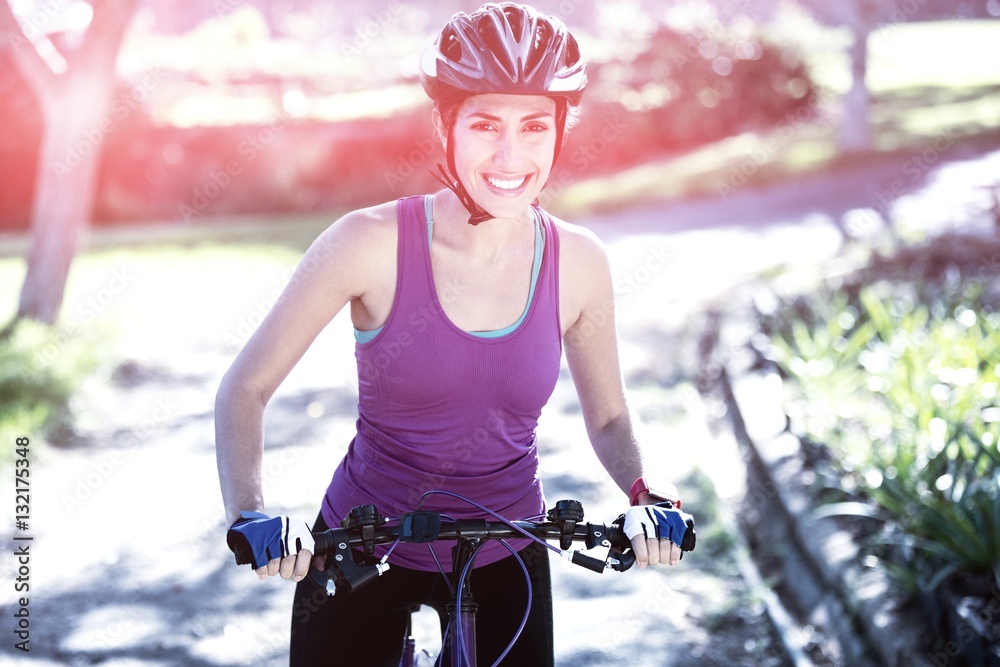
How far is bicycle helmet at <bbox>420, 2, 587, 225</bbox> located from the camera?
2.48m

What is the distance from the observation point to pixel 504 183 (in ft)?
8.16

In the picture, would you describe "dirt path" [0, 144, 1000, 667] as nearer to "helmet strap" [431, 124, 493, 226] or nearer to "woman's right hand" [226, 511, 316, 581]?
"helmet strap" [431, 124, 493, 226]

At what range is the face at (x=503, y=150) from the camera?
248 centimetres

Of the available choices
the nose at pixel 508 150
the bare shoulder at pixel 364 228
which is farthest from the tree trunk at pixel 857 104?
the bare shoulder at pixel 364 228

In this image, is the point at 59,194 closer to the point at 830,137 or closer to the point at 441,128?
the point at 441,128

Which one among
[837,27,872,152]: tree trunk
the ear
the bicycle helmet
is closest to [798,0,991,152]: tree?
[837,27,872,152]: tree trunk

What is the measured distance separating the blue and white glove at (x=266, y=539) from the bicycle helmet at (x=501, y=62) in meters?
0.81

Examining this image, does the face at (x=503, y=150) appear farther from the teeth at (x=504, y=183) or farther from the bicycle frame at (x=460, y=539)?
the bicycle frame at (x=460, y=539)

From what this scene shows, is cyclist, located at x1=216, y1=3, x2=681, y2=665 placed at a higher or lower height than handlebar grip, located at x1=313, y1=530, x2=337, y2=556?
higher

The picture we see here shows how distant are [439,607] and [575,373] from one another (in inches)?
25.3

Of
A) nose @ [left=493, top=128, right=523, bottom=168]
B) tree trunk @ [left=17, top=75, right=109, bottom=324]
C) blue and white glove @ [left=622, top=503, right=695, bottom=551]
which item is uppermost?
tree trunk @ [left=17, top=75, right=109, bottom=324]

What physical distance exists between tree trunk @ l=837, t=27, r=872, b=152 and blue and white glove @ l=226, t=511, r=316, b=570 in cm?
1596

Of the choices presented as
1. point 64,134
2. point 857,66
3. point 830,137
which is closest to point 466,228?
point 64,134

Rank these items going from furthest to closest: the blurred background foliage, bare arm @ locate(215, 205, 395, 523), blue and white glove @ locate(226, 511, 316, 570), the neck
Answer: the blurred background foliage → the neck → bare arm @ locate(215, 205, 395, 523) → blue and white glove @ locate(226, 511, 316, 570)
